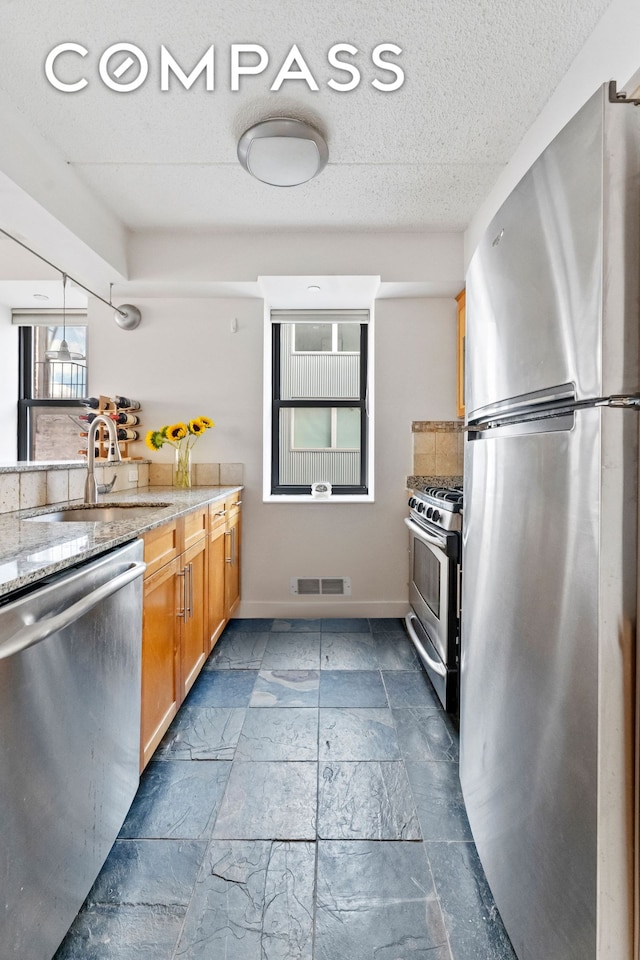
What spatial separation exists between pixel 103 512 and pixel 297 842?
5.02 feet

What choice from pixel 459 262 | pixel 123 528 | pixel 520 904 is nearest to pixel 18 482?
pixel 123 528

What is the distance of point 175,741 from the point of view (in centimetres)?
188

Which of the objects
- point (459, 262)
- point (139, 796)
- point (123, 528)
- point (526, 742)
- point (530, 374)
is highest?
point (459, 262)

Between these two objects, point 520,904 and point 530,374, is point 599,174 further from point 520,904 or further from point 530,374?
point 520,904

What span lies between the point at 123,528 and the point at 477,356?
1.13 m

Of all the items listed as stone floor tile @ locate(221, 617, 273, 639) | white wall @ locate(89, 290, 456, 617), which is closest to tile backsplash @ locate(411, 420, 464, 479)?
white wall @ locate(89, 290, 456, 617)

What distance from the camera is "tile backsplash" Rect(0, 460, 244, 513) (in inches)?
75.6

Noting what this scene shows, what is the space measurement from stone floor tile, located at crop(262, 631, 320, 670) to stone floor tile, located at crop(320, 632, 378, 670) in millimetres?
49

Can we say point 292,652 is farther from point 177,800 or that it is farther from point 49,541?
point 49,541

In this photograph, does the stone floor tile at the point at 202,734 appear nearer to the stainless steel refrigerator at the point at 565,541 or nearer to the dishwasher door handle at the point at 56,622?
the dishwasher door handle at the point at 56,622

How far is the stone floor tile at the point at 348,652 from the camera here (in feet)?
8.51

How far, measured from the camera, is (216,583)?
2.68 meters

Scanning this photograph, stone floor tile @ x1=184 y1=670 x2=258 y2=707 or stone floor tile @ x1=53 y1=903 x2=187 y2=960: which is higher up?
stone floor tile @ x1=184 y1=670 x2=258 y2=707

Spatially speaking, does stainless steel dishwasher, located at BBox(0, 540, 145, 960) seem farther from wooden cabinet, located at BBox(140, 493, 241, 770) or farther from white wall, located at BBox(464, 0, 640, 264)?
white wall, located at BBox(464, 0, 640, 264)
